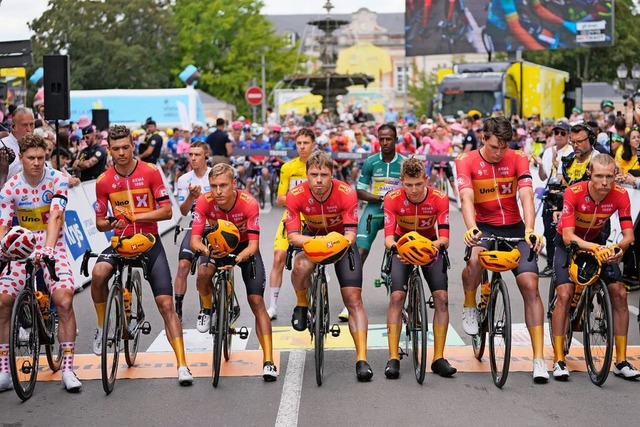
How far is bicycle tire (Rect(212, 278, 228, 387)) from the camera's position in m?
8.86

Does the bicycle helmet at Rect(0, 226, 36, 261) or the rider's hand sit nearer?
the bicycle helmet at Rect(0, 226, 36, 261)

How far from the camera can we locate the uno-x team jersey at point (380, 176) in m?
12.1

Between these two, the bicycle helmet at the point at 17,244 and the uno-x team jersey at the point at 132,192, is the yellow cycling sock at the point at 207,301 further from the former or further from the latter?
the bicycle helmet at the point at 17,244

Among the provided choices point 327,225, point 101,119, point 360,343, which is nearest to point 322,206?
point 327,225

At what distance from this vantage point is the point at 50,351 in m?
9.50

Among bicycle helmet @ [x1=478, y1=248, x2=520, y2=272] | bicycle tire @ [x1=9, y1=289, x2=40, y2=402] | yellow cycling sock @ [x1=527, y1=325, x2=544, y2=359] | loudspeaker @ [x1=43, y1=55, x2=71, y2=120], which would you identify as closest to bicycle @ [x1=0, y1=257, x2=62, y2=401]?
bicycle tire @ [x1=9, y1=289, x2=40, y2=402]

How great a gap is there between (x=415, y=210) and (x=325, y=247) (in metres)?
Answer: 0.99

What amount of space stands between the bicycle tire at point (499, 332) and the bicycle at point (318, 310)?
1152 millimetres

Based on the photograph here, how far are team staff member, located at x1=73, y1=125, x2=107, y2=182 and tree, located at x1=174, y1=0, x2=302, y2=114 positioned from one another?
6738 centimetres

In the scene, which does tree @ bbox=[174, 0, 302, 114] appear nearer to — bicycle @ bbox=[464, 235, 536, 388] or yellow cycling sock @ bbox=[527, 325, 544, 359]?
bicycle @ bbox=[464, 235, 536, 388]

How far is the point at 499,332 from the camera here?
8969mm

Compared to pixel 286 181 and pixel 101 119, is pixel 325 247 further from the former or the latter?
pixel 101 119

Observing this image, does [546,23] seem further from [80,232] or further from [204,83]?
[204,83]

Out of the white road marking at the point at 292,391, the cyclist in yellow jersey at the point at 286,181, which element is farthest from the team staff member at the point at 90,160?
the white road marking at the point at 292,391
